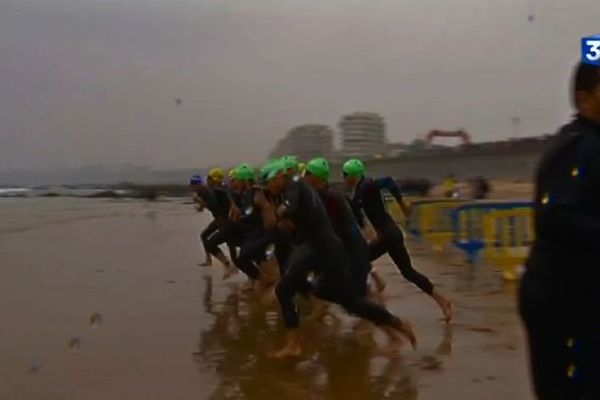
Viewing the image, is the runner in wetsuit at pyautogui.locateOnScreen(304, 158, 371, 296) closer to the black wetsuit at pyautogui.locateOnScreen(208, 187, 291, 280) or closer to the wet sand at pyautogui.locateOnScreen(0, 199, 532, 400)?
the wet sand at pyautogui.locateOnScreen(0, 199, 532, 400)

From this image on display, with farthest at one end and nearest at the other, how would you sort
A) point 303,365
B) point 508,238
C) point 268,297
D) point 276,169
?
point 508,238, point 268,297, point 276,169, point 303,365

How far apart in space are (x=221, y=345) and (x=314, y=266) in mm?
1283

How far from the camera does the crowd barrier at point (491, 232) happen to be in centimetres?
1076

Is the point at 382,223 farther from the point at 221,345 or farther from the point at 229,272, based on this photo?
the point at 229,272

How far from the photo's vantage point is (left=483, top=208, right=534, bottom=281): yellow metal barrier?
10695 mm

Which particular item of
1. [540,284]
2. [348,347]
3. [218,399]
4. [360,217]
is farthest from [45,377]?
[540,284]

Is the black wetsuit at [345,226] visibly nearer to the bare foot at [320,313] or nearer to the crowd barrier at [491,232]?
the bare foot at [320,313]

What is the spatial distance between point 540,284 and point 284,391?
125 inches

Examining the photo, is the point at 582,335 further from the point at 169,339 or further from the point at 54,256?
the point at 54,256

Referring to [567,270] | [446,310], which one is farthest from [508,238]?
[567,270]

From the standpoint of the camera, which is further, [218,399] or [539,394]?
[218,399]

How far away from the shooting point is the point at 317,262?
653 cm

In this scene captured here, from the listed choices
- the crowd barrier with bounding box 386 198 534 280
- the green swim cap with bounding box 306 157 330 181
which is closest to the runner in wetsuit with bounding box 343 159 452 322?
the green swim cap with bounding box 306 157 330 181

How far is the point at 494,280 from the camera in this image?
1109 centimetres
